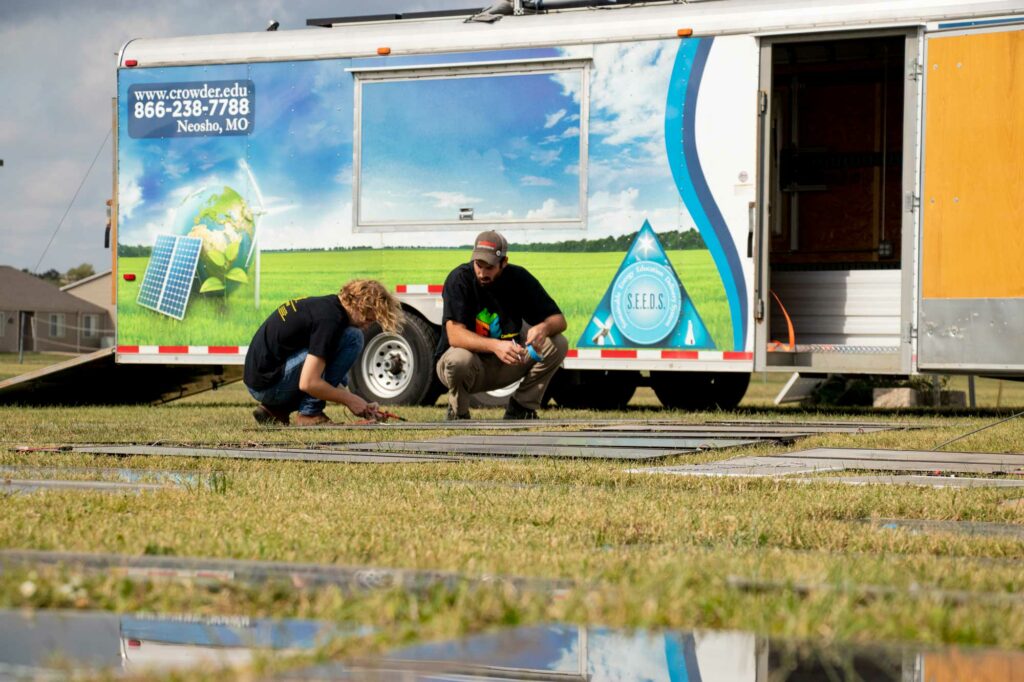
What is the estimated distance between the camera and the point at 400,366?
12.7 m

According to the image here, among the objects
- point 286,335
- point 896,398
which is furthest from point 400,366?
point 896,398

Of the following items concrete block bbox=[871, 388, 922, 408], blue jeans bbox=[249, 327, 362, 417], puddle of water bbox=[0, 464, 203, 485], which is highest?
blue jeans bbox=[249, 327, 362, 417]

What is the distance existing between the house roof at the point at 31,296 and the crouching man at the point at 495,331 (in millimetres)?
56530

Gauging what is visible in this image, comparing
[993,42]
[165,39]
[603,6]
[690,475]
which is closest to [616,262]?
[603,6]

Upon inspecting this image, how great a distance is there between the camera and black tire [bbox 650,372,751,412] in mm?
12852

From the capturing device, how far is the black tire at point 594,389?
13.1 meters

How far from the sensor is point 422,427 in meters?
8.49

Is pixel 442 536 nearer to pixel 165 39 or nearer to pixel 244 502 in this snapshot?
pixel 244 502

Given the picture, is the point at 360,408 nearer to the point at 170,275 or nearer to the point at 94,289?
the point at 170,275

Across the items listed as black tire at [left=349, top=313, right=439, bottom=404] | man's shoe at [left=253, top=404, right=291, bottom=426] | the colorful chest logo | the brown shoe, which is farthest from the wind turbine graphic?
the brown shoe

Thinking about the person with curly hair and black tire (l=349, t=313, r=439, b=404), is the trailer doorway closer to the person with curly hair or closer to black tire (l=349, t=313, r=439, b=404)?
black tire (l=349, t=313, r=439, b=404)

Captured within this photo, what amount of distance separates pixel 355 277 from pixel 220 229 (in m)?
1.37

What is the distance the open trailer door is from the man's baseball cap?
10.5ft

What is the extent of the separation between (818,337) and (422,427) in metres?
4.48
